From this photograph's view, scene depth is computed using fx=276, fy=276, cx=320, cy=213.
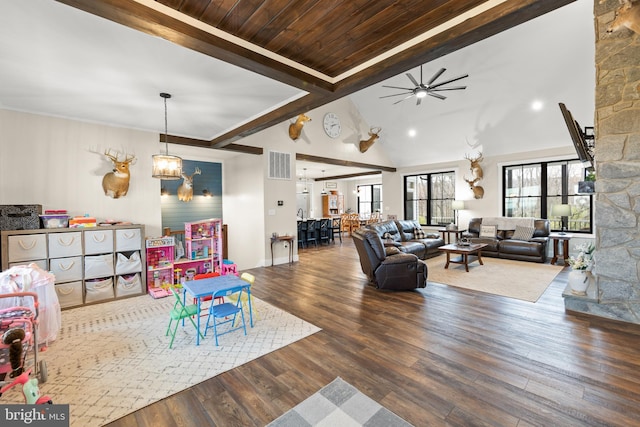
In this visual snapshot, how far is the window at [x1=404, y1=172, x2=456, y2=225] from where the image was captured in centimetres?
946

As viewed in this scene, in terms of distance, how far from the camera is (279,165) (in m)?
6.71

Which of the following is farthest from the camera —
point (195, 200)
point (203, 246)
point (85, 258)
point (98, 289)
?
point (195, 200)

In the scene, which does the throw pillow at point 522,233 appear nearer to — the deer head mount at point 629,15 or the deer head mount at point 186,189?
the deer head mount at point 629,15

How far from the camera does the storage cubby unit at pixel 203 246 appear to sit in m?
5.29

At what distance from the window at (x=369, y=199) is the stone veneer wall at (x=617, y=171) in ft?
36.1

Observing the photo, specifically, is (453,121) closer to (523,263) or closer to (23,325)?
(523,263)

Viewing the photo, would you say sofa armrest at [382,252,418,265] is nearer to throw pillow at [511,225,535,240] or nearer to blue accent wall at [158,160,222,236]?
throw pillow at [511,225,535,240]

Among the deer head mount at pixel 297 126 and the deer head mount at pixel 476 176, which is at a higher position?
the deer head mount at pixel 297 126

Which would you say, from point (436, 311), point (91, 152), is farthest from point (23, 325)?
point (436, 311)

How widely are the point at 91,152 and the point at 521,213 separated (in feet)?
33.6

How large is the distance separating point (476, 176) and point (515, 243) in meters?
2.44

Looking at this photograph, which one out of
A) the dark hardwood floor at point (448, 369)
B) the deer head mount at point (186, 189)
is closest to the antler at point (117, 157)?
the deer head mount at point (186, 189)

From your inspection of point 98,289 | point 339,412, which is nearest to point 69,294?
point 98,289

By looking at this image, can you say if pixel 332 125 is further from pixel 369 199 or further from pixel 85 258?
pixel 369 199
